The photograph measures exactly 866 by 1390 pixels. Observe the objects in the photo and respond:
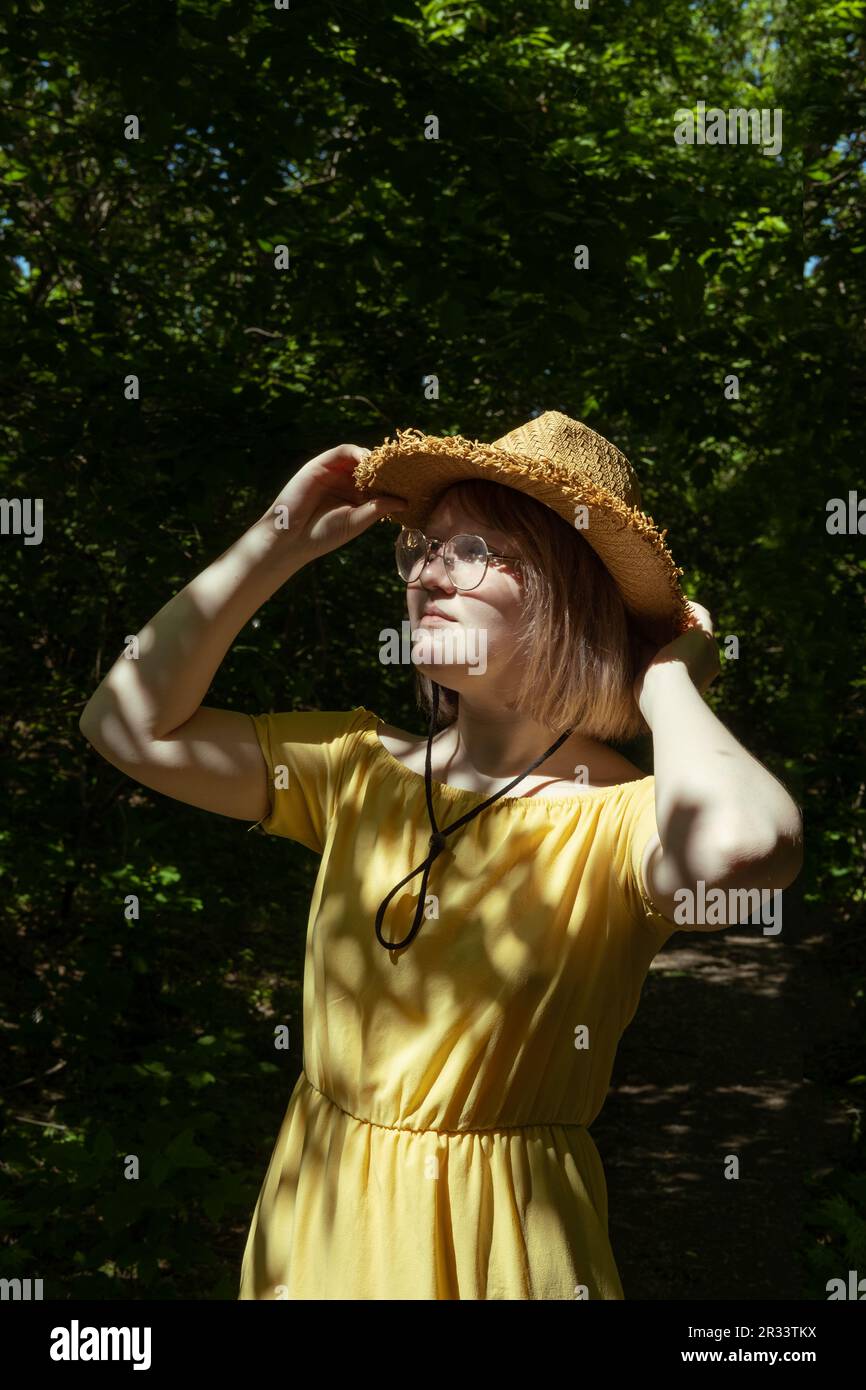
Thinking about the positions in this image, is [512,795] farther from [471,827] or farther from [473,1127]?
[473,1127]

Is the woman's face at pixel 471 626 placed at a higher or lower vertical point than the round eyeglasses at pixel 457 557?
lower

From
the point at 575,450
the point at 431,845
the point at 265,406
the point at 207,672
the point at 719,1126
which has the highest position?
the point at 265,406

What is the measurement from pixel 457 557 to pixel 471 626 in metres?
0.10

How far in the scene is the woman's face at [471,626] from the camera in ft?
5.90

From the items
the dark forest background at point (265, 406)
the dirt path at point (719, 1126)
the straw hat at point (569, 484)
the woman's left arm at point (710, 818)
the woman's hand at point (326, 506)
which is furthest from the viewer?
the dirt path at point (719, 1126)

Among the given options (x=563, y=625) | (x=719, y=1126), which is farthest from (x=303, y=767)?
(x=719, y=1126)

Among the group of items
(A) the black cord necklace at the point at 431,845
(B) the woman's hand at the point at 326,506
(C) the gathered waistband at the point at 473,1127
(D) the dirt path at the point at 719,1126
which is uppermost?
(B) the woman's hand at the point at 326,506

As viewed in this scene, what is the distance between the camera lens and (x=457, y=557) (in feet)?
5.95

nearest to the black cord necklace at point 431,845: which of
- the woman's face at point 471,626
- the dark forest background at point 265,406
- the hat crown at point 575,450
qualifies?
the woman's face at point 471,626

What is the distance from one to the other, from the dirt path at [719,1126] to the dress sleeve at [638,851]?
350 centimetres

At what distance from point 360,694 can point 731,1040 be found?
4.88 meters

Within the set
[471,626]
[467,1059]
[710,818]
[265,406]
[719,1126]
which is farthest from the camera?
[719,1126]

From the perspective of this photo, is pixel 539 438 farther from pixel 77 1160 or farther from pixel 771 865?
pixel 77 1160

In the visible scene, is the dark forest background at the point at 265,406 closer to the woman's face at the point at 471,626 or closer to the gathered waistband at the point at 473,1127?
the gathered waistband at the point at 473,1127
